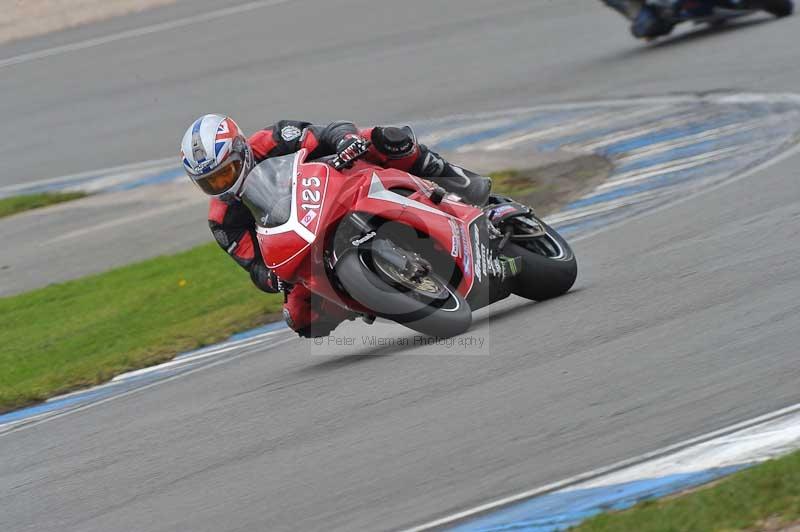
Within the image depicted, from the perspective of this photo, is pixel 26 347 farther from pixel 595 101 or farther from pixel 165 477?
pixel 595 101

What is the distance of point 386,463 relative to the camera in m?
5.22

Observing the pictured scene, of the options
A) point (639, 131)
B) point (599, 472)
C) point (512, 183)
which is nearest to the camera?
point (599, 472)

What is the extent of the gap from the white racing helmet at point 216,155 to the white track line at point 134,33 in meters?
16.1

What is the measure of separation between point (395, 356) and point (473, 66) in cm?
1069

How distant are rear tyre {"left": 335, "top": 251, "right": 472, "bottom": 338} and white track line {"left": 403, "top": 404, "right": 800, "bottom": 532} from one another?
2017 millimetres

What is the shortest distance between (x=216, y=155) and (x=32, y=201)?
29.0 ft

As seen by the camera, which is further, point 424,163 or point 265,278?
point 424,163

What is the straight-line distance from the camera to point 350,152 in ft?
22.4

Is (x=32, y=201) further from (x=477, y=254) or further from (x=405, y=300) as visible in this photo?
(x=405, y=300)

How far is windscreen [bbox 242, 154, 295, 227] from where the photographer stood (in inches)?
267

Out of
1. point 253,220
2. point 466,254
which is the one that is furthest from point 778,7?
point 253,220

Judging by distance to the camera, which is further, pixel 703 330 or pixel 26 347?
pixel 26 347

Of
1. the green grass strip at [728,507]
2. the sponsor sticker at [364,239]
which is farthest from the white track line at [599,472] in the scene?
the sponsor sticker at [364,239]

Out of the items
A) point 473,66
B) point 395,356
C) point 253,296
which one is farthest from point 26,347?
point 473,66
